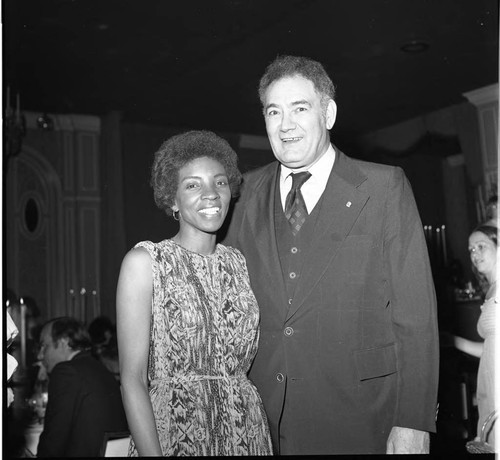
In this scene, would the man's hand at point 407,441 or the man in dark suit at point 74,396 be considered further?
the man in dark suit at point 74,396

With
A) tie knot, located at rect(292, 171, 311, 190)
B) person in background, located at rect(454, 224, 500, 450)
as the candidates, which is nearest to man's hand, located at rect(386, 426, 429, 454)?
person in background, located at rect(454, 224, 500, 450)

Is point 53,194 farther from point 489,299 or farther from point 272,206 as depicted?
point 489,299

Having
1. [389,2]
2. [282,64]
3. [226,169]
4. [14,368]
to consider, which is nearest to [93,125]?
[226,169]

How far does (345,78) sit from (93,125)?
0.88m

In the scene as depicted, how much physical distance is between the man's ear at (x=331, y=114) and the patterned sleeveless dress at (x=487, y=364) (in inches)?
32.2

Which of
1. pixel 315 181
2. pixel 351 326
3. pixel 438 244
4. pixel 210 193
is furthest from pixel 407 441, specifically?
pixel 210 193

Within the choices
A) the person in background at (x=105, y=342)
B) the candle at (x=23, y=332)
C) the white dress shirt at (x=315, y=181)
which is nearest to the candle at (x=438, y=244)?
the white dress shirt at (x=315, y=181)

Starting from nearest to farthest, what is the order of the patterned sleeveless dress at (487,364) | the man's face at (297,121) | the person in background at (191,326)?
the person in background at (191,326) < the man's face at (297,121) < the patterned sleeveless dress at (487,364)

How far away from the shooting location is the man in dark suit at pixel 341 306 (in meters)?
2.09

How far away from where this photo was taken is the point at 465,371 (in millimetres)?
2254

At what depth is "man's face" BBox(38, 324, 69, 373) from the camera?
7.28 ft

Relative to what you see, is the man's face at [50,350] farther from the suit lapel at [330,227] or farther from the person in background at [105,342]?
the suit lapel at [330,227]

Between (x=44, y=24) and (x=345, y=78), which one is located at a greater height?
(x=44, y=24)

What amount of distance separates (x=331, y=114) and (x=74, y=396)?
4.16 ft
